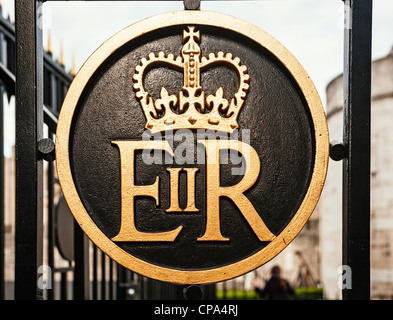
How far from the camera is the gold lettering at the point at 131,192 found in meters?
1.78

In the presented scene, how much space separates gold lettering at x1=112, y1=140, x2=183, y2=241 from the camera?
178 cm

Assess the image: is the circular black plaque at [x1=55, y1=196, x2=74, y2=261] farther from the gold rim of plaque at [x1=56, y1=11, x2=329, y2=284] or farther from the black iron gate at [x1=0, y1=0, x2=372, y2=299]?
the gold rim of plaque at [x1=56, y1=11, x2=329, y2=284]

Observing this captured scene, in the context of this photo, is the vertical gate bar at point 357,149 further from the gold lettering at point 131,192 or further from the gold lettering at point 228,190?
the gold lettering at point 131,192

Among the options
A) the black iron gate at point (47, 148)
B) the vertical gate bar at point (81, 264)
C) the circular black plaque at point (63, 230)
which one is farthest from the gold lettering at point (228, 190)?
the circular black plaque at point (63, 230)

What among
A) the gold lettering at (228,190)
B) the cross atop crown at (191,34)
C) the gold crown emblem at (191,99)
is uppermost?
the cross atop crown at (191,34)

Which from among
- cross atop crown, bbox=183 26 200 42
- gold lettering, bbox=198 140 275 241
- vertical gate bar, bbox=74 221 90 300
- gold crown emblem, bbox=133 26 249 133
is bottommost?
vertical gate bar, bbox=74 221 90 300

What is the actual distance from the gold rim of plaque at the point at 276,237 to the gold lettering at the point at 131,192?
0.24ft

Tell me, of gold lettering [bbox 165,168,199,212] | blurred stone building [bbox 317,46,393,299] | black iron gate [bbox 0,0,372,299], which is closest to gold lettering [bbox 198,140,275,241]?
gold lettering [bbox 165,168,199,212]

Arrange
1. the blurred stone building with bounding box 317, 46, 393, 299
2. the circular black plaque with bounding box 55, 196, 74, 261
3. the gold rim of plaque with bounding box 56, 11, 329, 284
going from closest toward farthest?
the gold rim of plaque with bounding box 56, 11, 329, 284 → the circular black plaque with bounding box 55, 196, 74, 261 → the blurred stone building with bounding box 317, 46, 393, 299

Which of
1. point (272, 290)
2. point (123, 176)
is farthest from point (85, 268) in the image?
point (272, 290)

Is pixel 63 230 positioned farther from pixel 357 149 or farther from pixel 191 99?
pixel 357 149

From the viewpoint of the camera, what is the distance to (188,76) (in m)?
1.81

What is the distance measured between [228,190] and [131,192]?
0.36 meters

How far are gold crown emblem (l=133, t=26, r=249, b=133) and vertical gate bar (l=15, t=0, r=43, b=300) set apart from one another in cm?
41
